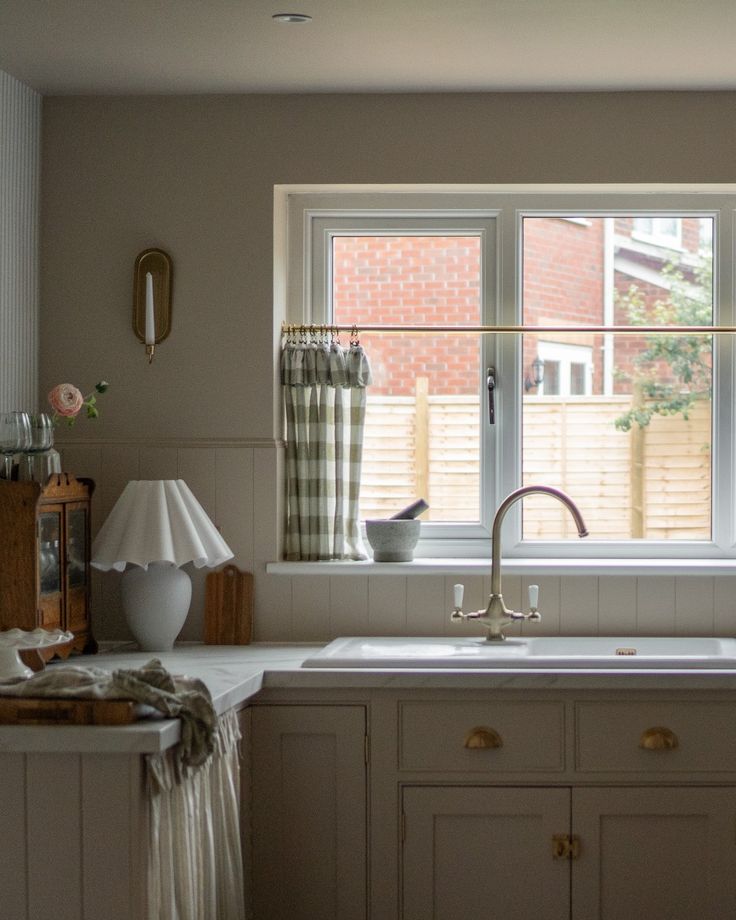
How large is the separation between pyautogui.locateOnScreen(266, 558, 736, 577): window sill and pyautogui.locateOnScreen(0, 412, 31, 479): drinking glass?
85 cm

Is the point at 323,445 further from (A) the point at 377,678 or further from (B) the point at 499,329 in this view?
(A) the point at 377,678

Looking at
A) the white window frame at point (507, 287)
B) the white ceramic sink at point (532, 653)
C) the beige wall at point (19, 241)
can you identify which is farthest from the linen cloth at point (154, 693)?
the white window frame at point (507, 287)

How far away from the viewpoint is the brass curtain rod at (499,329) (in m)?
3.53

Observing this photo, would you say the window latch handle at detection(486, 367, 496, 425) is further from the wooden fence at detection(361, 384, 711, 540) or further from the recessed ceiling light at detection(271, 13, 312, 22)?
the recessed ceiling light at detection(271, 13, 312, 22)

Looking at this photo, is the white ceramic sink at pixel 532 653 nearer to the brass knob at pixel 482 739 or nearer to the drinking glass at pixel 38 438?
the brass knob at pixel 482 739

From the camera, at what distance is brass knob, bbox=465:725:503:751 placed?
2.82 metres

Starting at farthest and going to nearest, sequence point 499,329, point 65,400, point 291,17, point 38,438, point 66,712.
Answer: point 499,329 → point 65,400 → point 38,438 → point 291,17 → point 66,712

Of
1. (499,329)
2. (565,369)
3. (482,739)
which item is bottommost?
(482,739)

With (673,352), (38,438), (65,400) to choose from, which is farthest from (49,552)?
(673,352)

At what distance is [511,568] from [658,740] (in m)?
0.76

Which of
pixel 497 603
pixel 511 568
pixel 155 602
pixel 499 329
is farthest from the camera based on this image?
pixel 499 329

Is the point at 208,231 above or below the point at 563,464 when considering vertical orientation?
above

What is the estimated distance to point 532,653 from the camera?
3.25m

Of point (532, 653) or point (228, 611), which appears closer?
point (532, 653)
